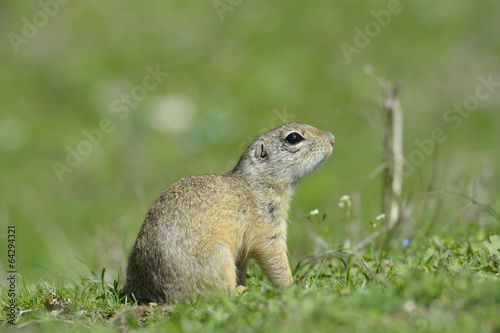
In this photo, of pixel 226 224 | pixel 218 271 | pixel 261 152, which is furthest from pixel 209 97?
pixel 218 271

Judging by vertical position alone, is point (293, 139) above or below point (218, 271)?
above

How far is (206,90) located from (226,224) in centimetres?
1044

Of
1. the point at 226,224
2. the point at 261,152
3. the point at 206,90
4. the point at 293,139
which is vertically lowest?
the point at 226,224

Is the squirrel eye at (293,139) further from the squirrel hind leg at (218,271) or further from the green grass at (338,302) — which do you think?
the squirrel hind leg at (218,271)

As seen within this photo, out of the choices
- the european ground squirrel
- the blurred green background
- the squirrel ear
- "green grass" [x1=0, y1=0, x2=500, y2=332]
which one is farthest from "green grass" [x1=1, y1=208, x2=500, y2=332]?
the blurred green background

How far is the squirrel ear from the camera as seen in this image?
261 inches

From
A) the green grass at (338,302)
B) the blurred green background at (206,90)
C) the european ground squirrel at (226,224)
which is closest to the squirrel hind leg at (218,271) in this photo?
the european ground squirrel at (226,224)

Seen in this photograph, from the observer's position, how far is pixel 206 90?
15773 mm

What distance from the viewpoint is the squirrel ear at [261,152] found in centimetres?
663

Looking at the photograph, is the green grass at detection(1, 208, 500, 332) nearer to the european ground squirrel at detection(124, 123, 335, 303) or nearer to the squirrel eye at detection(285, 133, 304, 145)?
the european ground squirrel at detection(124, 123, 335, 303)

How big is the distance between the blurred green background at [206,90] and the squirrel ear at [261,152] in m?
5.58

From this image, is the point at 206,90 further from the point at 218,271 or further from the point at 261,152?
the point at 218,271

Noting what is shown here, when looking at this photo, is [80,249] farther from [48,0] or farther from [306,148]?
[48,0]

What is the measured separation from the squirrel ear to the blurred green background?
5.58 meters
